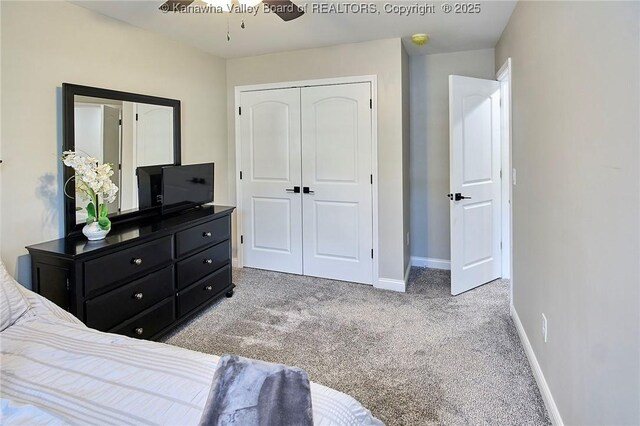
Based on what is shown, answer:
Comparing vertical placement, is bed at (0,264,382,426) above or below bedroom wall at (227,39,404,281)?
below

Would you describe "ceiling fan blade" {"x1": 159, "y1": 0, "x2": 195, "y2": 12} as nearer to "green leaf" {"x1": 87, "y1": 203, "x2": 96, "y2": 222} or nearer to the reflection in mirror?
the reflection in mirror

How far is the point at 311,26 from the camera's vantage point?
10.5ft

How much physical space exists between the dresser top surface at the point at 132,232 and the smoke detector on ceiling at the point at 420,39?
2248 millimetres

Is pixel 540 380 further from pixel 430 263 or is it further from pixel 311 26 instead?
pixel 311 26

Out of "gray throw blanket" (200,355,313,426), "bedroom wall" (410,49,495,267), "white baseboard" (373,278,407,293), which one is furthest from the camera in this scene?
"bedroom wall" (410,49,495,267)

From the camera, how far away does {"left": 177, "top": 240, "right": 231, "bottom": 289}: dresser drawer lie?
295 cm

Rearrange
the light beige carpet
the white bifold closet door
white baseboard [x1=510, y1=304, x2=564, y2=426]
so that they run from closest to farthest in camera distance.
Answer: white baseboard [x1=510, y1=304, x2=564, y2=426] < the light beige carpet < the white bifold closet door

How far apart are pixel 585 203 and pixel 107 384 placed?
175cm

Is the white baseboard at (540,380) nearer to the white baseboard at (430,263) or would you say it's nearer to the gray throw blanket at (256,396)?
the gray throw blanket at (256,396)

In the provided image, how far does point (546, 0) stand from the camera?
1.99 meters

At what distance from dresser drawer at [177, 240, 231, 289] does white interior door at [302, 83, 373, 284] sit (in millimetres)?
984

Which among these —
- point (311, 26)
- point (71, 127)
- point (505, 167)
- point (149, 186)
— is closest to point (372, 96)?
point (311, 26)

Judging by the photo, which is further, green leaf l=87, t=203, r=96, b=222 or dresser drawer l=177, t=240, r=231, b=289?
dresser drawer l=177, t=240, r=231, b=289

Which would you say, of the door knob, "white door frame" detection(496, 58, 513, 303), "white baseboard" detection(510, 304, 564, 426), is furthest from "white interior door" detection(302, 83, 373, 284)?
"white baseboard" detection(510, 304, 564, 426)
